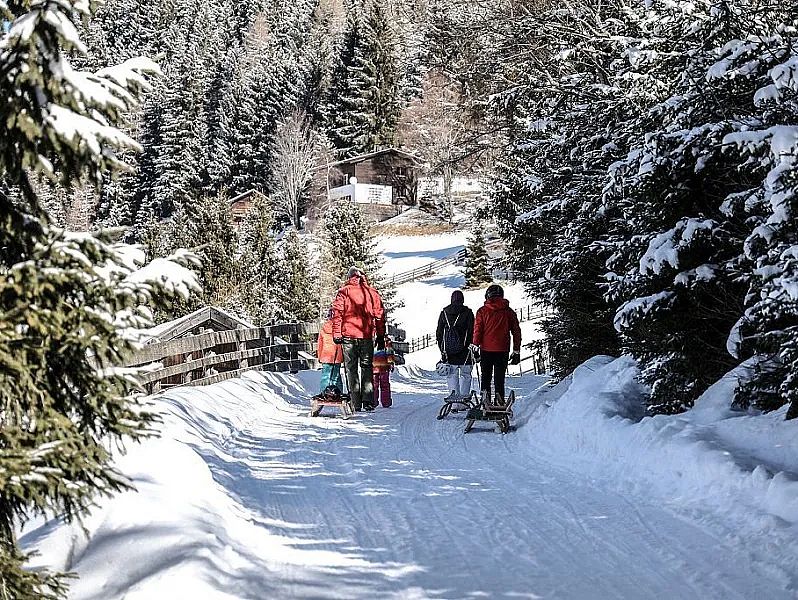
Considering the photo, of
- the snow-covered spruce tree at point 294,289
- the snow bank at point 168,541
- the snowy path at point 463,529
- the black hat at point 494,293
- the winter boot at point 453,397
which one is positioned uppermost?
the snow-covered spruce tree at point 294,289

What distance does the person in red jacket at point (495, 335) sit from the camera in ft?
40.5

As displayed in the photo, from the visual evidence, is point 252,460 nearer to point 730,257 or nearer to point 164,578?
point 164,578

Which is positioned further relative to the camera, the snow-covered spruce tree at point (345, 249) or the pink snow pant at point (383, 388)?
the snow-covered spruce tree at point (345, 249)

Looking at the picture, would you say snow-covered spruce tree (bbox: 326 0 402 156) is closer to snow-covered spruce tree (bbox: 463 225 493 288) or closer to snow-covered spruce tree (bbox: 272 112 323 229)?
snow-covered spruce tree (bbox: 272 112 323 229)

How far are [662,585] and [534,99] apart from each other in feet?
46.9

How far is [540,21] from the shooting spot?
53.9 ft

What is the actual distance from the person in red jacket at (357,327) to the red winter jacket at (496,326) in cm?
197

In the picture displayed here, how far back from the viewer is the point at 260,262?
1638 inches

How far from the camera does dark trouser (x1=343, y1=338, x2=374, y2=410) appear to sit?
1398 cm

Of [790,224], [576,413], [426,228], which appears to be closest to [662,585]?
[790,224]

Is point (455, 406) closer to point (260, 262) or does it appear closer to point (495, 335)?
point (495, 335)

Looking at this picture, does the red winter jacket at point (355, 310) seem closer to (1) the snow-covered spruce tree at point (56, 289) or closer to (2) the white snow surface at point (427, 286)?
(1) the snow-covered spruce tree at point (56, 289)

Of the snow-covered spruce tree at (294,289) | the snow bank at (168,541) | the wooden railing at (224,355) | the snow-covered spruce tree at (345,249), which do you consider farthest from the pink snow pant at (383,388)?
the snow-covered spruce tree at (345,249)

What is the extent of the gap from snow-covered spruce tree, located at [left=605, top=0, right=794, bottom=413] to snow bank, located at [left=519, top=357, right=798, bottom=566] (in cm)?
73
